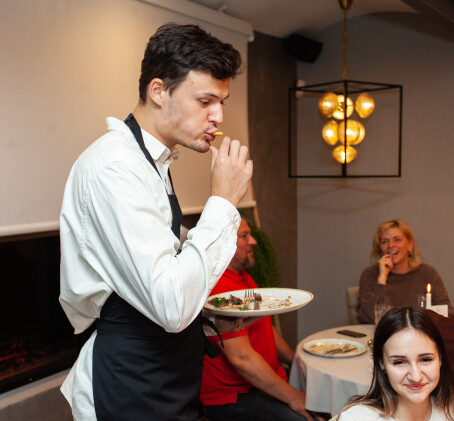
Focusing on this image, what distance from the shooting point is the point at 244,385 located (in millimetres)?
2551

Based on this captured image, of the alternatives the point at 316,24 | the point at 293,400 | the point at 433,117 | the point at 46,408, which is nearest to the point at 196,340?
the point at 293,400

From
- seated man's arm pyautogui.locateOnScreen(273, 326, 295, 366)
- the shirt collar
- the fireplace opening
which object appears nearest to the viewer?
the shirt collar

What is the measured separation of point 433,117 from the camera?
4004mm

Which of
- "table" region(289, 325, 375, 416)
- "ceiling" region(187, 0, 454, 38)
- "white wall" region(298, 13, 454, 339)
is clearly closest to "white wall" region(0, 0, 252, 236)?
"ceiling" region(187, 0, 454, 38)

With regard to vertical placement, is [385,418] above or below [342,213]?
below

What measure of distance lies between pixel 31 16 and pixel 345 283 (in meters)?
3.21

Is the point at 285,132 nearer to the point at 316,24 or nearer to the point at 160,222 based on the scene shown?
the point at 316,24

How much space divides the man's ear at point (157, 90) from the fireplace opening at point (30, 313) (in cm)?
147

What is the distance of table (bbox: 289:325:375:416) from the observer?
2.24 metres

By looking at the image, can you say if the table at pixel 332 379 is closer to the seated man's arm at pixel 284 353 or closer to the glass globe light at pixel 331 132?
the seated man's arm at pixel 284 353

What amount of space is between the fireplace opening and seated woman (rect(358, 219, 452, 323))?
1.69m

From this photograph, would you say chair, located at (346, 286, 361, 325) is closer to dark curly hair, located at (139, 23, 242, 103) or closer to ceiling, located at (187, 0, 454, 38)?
ceiling, located at (187, 0, 454, 38)

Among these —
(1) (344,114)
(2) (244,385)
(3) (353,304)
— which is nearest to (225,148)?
(2) (244,385)

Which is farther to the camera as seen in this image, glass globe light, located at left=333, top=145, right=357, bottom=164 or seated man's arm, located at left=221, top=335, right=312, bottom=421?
glass globe light, located at left=333, top=145, right=357, bottom=164
